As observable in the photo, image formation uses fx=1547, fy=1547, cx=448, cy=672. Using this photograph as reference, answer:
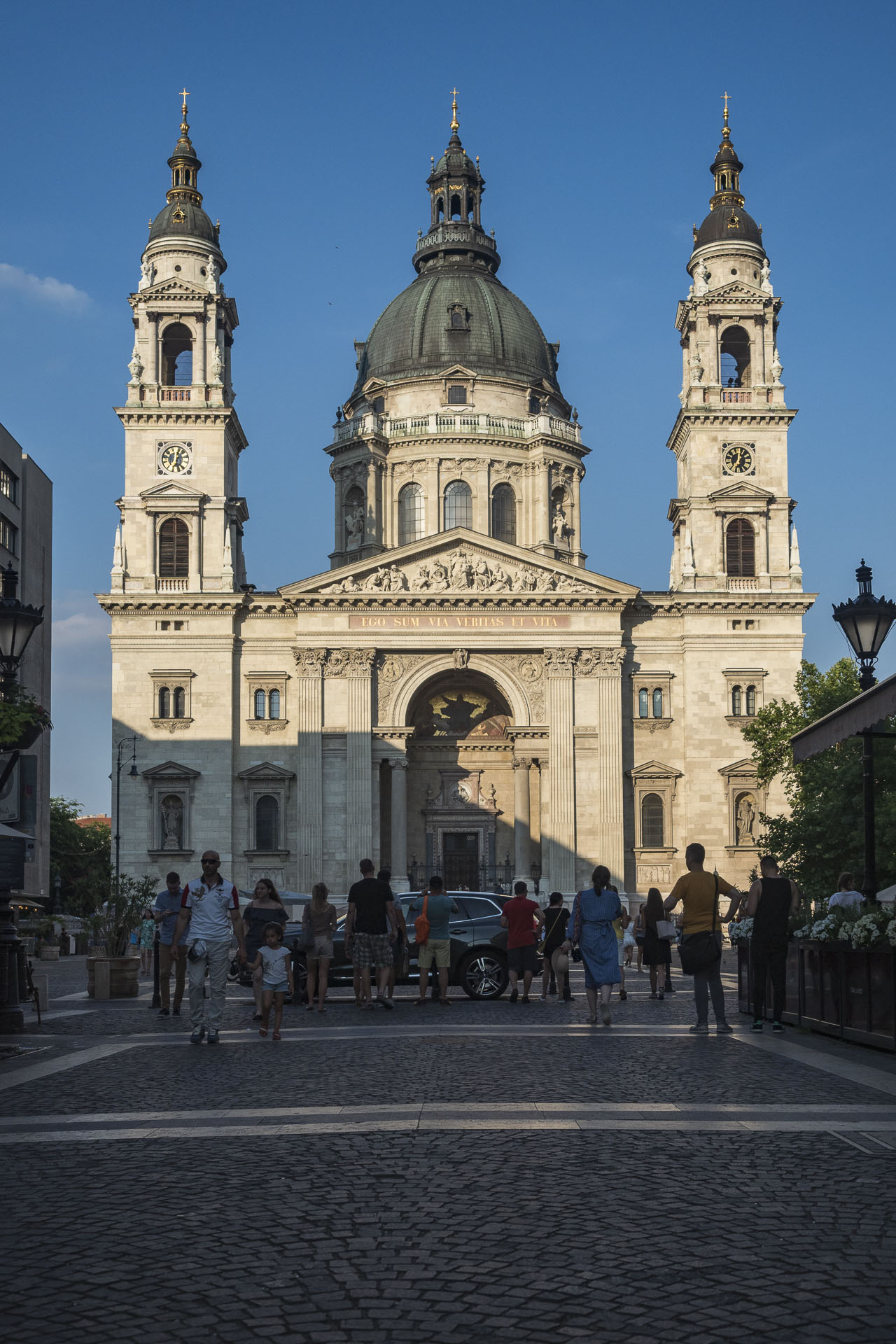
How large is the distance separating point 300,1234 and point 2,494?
181ft

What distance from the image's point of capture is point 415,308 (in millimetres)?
74312

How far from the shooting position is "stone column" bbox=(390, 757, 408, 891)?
5888 centimetres

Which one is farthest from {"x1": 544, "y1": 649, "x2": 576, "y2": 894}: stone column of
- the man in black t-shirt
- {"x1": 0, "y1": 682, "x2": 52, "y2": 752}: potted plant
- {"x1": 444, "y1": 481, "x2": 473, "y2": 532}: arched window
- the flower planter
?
{"x1": 0, "y1": 682, "x2": 52, "y2": 752}: potted plant

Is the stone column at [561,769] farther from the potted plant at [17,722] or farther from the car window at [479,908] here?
the potted plant at [17,722]

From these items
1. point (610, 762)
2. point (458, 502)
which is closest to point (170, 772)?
point (610, 762)

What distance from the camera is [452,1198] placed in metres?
7.70

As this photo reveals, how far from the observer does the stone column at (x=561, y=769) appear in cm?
5722

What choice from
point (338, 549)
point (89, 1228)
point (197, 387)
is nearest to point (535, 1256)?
point (89, 1228)

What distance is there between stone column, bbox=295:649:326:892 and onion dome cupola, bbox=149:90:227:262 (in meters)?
17.6

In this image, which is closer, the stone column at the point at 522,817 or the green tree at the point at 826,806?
the green tree at the point at 826,806

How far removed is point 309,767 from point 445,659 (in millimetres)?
6660

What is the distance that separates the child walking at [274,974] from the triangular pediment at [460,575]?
134 ft

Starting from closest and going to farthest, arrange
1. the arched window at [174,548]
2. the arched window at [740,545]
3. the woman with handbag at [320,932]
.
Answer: the woman with handbag at [320,932] < the arched window at [174,548] < the arched window at [740,545]

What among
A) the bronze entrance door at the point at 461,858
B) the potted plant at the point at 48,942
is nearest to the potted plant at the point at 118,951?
the potted plant at the point at 48,942
